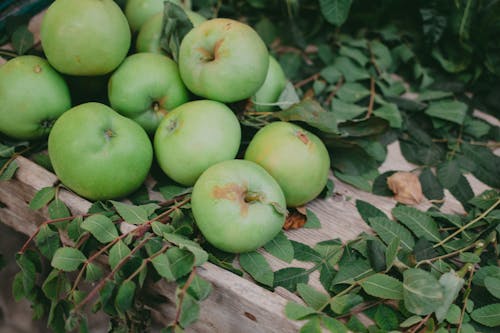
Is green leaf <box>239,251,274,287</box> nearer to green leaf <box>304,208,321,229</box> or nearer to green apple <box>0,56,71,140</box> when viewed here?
green leaf <box>304,208,321,229</box>

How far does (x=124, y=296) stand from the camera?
29.8 inches

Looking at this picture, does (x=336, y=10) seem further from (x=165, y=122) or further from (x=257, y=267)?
(x=257, y=267)

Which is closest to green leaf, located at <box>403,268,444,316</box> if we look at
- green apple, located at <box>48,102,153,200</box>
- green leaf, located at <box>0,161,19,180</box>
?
green apple, located at <box>48,102,153,200</box>

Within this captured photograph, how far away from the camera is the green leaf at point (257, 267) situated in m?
0.89

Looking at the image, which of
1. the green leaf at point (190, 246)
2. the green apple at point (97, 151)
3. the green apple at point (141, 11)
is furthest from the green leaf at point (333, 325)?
the green apple at point (141, 11)

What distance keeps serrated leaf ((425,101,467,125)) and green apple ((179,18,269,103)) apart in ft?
1.79

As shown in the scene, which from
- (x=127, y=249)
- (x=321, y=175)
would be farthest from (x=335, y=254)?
(x=127, y=249)

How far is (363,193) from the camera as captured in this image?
1139mm

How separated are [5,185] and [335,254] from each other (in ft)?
2.45

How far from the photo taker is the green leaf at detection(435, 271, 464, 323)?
31.6 inches

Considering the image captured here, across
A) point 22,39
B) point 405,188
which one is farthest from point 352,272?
point 22,39

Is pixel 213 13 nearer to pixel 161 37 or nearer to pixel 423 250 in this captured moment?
pixel 161 37

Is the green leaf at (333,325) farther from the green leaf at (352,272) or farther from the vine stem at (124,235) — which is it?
the vine stem at (124,235)

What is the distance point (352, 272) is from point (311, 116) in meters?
0.35
